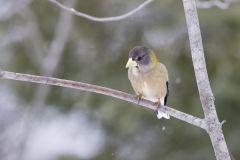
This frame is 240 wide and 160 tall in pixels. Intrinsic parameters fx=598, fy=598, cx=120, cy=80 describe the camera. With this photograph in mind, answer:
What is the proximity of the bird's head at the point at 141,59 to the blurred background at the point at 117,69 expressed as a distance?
6.39 feet

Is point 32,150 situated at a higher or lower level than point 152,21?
lower

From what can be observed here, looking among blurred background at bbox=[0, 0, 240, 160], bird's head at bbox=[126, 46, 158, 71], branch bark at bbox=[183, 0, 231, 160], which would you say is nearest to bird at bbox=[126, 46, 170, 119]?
bird's head at bbox=[126, 46, 158, 71]

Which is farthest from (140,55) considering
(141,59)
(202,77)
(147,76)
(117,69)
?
(117,69)

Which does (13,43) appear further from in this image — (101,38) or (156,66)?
(156,66)

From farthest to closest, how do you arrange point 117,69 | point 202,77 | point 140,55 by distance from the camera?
point 117,69, point 140,55, point 202,77

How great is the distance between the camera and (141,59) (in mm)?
3949

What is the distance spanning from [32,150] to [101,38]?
2857 millimetres

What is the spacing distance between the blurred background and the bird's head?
6.39ft

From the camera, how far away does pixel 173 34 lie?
6395 mm

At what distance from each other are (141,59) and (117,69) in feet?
8.62

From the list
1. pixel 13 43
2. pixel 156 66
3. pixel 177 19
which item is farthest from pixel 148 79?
pixel 13 43

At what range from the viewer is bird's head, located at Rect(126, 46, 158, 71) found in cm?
387

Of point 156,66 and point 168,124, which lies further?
point 168,124

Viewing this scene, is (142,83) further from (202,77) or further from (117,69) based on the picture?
(117,69)
